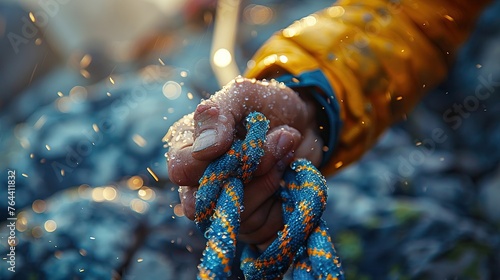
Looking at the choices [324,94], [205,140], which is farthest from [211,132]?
[324,94]

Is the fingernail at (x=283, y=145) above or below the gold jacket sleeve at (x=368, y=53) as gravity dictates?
above

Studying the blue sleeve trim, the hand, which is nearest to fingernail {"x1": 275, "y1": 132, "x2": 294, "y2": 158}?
A: the hand

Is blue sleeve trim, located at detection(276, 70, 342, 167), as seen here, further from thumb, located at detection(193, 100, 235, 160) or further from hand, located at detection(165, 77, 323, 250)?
thumb, located at detection(193, 100, 235, 160)

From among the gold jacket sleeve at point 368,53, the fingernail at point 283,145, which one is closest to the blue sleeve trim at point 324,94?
the gold jacket sleeve at point 368,53

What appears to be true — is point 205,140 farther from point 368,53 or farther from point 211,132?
point 368,53

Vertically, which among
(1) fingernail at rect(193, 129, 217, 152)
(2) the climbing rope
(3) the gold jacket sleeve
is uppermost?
(1) fingernail at rect(193, 129, 217, 152)

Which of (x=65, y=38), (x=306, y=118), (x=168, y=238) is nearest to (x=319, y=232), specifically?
(x=306, y=118)

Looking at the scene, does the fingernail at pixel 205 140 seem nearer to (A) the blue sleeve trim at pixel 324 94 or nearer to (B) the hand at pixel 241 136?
(B) the hand at pixel 241 136
